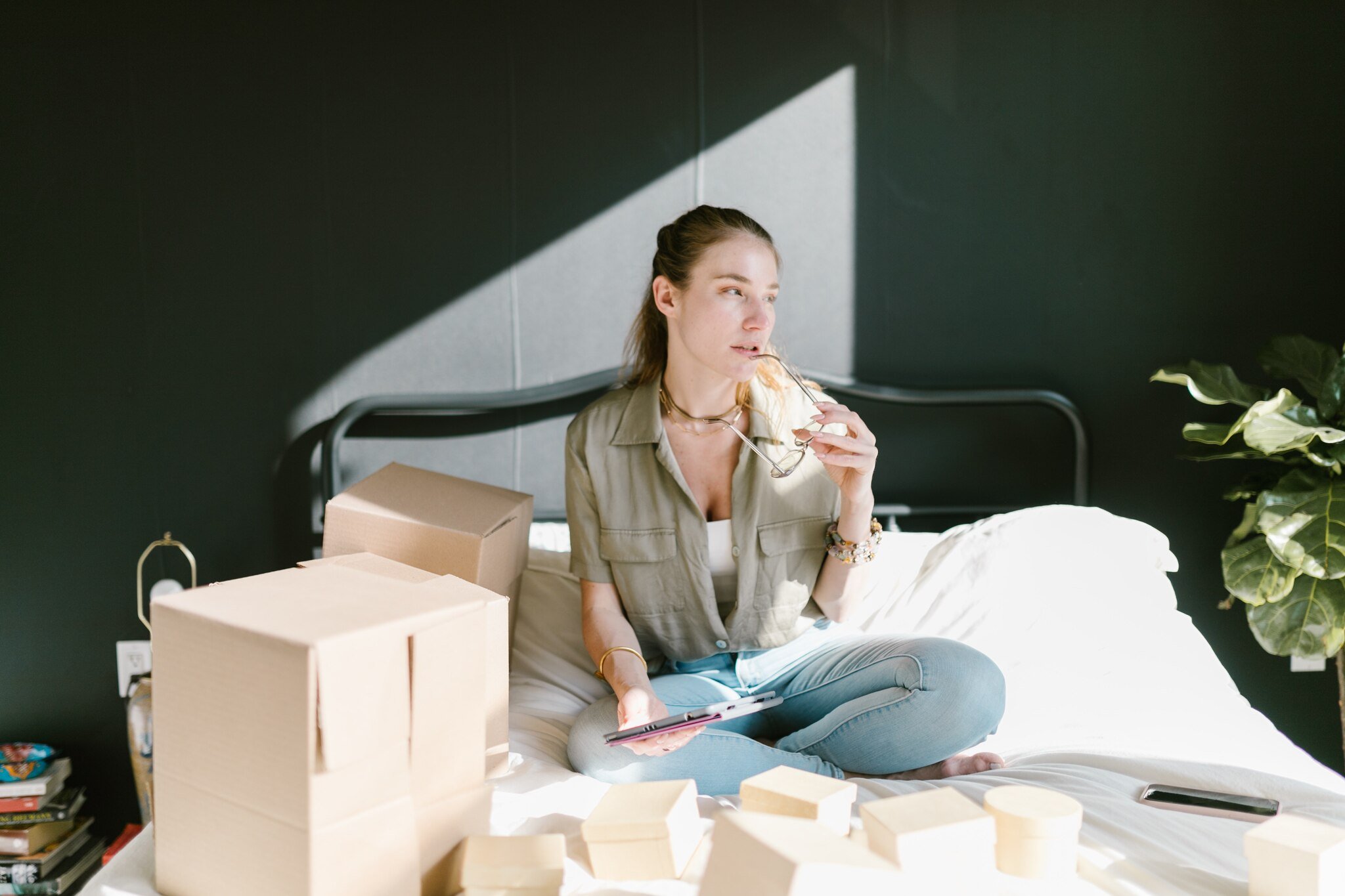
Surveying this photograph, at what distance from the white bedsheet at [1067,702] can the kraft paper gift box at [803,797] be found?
8cm

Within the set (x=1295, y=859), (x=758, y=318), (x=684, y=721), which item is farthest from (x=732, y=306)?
(x=1295, y=859)

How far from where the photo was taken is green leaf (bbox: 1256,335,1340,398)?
1.90m

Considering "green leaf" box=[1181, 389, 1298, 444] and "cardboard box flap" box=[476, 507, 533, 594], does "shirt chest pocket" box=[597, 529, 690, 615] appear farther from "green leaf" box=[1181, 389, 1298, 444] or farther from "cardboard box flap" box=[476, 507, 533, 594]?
"green leaf" box=[1181, 389, 1298, 444]

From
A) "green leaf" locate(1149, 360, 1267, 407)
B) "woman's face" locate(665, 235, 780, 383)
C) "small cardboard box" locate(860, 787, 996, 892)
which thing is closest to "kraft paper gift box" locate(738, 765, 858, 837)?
"small cardboard box" locate(860, 787, 996, 892)

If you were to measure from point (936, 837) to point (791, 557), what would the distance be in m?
0.69

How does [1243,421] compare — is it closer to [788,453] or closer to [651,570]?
[788,453]

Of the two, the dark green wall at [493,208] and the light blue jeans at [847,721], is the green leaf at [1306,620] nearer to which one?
the dark green wall at [493,208]

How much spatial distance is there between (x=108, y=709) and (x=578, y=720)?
53.2 inches

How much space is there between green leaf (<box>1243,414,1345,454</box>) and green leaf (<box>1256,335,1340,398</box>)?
0.17 metres

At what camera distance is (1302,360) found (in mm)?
1920

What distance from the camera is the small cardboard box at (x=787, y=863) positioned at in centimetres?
75

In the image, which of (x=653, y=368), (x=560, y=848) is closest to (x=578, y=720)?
(x=560, y=848)

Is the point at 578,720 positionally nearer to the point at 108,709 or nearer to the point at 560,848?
the point at 560,848

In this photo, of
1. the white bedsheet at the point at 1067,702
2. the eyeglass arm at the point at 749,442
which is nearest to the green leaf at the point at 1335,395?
the white bedsheet at the point at 1067,702
